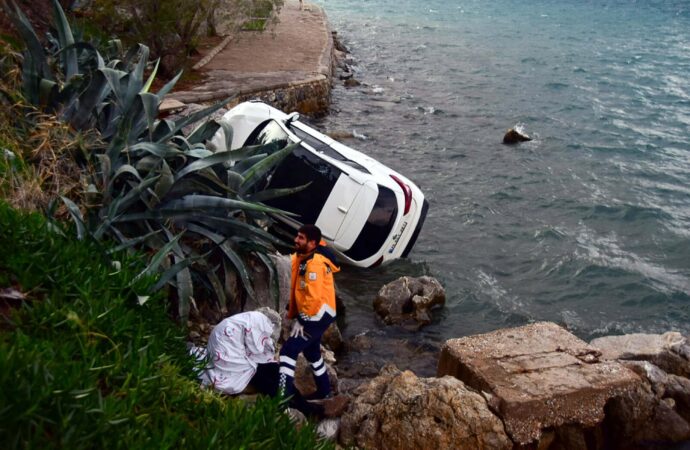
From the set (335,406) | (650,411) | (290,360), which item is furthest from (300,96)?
(650,411)

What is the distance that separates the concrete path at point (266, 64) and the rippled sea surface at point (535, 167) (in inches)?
53.3

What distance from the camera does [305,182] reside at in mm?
9641

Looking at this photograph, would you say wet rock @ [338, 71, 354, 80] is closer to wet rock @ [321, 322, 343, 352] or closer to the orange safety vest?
wet rock @ [321, 322, 343, 352]

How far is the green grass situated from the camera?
2.96 metres

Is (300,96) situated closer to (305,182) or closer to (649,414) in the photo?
(305,182)

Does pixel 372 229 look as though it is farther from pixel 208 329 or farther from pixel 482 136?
pixel 482 136

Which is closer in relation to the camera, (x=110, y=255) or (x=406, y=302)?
(x=110, y=255)

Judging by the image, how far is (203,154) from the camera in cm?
687

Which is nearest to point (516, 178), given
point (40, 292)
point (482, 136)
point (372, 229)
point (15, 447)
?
point (482, 136)

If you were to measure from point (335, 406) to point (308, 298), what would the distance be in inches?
35.4

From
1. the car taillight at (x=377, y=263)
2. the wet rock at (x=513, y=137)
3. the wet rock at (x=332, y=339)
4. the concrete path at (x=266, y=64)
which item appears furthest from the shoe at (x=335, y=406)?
the wet rock at (x=513, y=137)

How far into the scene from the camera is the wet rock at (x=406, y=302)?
8.99m

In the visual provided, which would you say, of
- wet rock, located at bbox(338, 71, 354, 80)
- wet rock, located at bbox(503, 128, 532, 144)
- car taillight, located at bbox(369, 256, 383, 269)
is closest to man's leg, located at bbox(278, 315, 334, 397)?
car taillight, located at bbox(369, 256, 383, 269)

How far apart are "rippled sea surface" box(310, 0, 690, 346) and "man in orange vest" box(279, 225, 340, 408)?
111 inches
